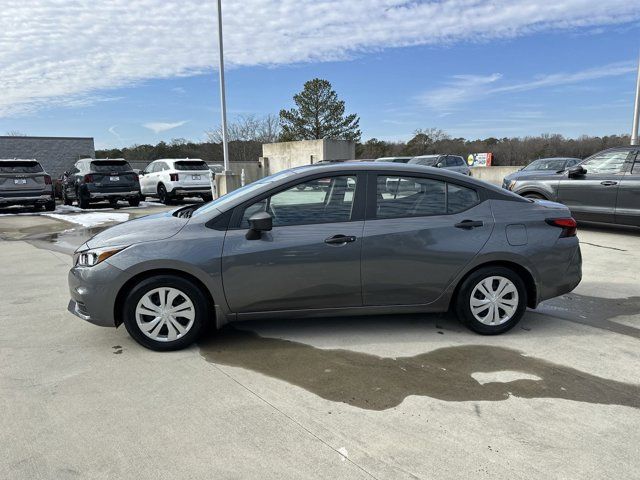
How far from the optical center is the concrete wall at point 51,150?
2683cm

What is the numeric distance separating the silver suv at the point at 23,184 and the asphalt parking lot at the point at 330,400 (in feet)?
37.9

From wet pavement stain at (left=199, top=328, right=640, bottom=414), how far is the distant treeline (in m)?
39.3

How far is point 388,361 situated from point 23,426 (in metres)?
2.51

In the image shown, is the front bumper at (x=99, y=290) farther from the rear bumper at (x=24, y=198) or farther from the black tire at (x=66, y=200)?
the black tire at (x=66, y=200)

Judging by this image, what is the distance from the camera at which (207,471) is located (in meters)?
2.53

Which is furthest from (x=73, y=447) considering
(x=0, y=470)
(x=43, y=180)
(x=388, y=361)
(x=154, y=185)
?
(x=154, y=185)

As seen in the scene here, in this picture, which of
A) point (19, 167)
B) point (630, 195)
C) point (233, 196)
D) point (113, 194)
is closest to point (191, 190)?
point (113, 194)

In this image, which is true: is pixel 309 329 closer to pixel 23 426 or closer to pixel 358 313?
pixel 358 313

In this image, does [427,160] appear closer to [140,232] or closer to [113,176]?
[113,176]

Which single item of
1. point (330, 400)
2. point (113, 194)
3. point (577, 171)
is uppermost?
point (577, 171)

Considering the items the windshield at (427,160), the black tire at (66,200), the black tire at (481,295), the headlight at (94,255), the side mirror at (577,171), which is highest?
the windshield at (427,160)

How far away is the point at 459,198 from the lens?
4.37 metres

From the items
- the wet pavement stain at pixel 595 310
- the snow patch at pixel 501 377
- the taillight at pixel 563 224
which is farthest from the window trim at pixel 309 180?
the wet pavement stain at pixel 595 310

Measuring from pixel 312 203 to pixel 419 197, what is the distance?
0.96m
